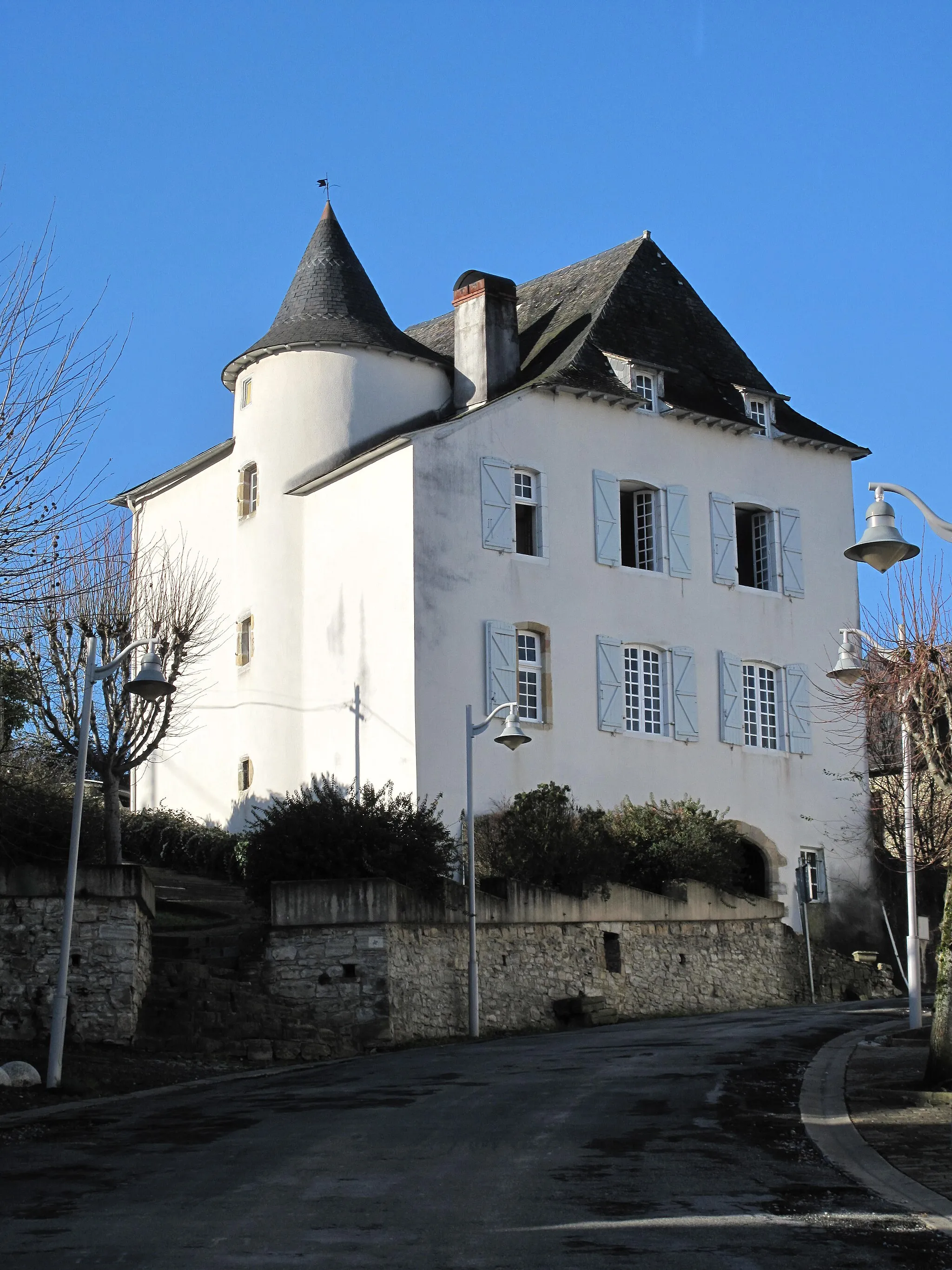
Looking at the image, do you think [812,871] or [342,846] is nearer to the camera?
[342,846]

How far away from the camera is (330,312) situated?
34625 millimetres

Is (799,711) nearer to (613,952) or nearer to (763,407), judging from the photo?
(763,407)

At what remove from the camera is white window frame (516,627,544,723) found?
31.8m

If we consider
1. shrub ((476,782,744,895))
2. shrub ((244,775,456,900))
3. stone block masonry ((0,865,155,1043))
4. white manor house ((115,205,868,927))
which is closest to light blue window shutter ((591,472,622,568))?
white manor house ((115,205,868,927))

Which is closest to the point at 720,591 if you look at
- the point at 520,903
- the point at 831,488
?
the point at 831,488

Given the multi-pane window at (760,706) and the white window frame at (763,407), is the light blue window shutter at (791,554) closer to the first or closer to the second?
the white window frame at (763,407)

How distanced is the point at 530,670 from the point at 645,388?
685 cm

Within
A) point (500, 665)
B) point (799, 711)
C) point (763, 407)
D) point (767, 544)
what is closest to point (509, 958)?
point (500, 665)

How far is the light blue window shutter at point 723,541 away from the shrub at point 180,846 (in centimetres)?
1121

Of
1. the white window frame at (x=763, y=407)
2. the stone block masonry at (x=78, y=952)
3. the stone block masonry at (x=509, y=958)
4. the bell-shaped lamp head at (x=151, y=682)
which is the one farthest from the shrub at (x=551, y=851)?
the white window frame at (x=763, y=407)

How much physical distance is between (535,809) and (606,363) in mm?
10194

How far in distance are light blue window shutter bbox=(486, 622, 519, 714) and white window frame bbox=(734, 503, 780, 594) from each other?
21.2 ft

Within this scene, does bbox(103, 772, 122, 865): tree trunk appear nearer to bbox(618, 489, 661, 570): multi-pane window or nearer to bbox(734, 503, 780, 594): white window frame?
bbox(618, 489, 661, 570): multi-pane window

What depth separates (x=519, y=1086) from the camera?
16141 mm
